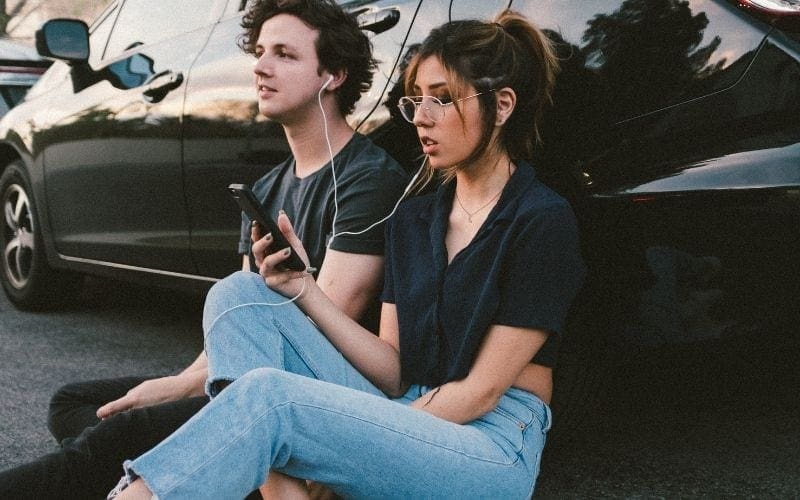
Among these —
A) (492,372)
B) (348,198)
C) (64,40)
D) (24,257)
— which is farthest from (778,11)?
(24,257)

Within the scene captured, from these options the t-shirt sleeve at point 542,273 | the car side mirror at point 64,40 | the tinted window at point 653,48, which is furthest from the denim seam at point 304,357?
the car side mirror at point 64,40

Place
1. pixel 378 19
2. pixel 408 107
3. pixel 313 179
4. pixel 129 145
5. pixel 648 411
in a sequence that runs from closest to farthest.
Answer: pixel 408 107 → pixel 313 179 → pixel 378 19 → pixel 648 411 → pixel 129 145

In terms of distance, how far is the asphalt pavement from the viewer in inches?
94.9

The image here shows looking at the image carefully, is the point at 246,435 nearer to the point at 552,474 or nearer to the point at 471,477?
the point at 471,477

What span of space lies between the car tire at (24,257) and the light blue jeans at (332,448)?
322 centimetres

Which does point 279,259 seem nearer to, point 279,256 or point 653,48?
point 279,256

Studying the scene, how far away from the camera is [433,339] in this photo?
6.89 feet

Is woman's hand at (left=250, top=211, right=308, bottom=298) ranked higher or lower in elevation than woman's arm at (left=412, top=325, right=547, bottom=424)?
higher

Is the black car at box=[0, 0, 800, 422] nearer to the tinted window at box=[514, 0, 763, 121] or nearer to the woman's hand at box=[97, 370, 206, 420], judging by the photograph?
the tinted window at box=[514, 0, 763, 121]

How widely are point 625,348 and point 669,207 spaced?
13.7 inches

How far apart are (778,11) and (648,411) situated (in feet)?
4.82

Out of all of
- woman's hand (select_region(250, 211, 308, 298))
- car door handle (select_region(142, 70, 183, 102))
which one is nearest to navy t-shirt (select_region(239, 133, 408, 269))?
woman's hand (select_region(250, 211, 308, 298))

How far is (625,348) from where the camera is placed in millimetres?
2193

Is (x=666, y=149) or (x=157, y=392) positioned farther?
(x=157, y=392)
